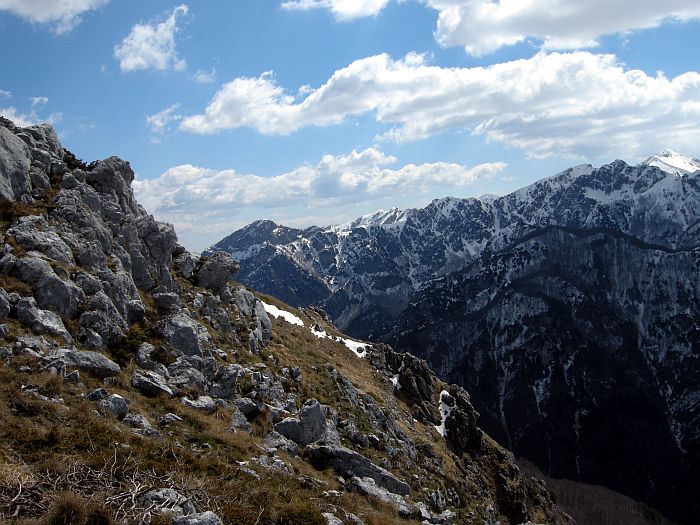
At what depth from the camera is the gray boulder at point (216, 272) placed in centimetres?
4322

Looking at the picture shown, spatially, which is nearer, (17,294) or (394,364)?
(17,294)

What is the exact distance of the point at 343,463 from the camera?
998 inches

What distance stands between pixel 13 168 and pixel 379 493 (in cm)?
2956

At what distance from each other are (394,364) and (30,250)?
76.7 meters

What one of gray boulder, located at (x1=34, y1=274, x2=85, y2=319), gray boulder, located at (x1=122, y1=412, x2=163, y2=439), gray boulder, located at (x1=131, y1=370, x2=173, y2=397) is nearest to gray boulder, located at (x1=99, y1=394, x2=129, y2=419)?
gray boulder, located at (x1=122, y1=412, x2=163, y2=439)

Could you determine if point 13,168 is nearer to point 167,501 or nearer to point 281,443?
point 281,443

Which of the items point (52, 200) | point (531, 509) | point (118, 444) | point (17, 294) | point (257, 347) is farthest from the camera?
point (531, 509)

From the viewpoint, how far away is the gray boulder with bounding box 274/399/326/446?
2764 cm

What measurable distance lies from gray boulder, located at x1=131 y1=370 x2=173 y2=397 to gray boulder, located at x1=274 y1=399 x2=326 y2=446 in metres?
6.75

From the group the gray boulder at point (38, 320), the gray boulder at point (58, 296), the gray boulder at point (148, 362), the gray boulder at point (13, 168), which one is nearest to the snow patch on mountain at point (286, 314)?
the gray boulder at point (13, 168)

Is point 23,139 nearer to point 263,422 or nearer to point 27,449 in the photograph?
point 263,422

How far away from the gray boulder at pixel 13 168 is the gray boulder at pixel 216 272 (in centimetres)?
1444

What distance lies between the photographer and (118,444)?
1592 cm

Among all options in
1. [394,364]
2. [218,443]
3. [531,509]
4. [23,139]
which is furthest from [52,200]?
[531,509]
